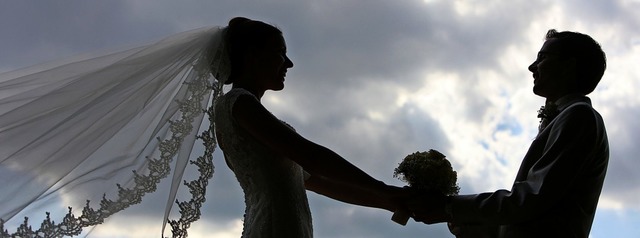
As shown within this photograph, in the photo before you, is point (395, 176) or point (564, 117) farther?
point (395, 176)

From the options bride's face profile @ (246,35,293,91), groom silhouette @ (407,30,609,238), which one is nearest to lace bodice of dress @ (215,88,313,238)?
bride's face profile @ (246,35,293,91)

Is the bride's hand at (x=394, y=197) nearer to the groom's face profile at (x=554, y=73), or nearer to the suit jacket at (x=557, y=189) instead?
the suit jacket at (x=557, y=189)

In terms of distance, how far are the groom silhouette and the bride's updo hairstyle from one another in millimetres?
1006

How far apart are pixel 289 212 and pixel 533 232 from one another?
3.28 ft

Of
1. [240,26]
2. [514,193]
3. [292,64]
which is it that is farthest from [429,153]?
[240,26]

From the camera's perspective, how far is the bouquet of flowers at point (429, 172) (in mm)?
3049

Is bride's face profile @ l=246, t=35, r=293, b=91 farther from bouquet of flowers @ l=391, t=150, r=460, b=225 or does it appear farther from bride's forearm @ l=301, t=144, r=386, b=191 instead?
bouquet of flowers @ l=391, t=150, r=460, b=225

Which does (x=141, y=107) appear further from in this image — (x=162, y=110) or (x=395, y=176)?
(x=395, y=176)

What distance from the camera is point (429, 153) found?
3125 mm

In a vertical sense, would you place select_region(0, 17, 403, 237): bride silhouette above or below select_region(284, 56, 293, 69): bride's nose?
below

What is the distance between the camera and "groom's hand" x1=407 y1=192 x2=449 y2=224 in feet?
9.92

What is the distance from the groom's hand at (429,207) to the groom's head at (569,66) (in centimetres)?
72

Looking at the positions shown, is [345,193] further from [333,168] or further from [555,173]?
[555,173]

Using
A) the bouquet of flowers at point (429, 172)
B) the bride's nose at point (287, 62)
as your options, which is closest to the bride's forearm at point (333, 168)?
the bouquet of flowers at point (429, 172)
